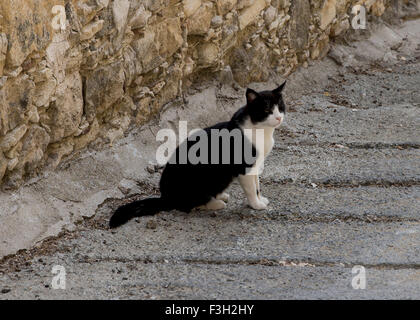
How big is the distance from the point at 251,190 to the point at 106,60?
1.65m

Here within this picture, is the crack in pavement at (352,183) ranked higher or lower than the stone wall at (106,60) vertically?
lower

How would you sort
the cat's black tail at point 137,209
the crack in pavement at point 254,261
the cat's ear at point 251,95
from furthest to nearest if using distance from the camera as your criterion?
the cat's ear at point 251,95 → the cat's black tail at point 137,209 → the crack in pavement at point 254,261

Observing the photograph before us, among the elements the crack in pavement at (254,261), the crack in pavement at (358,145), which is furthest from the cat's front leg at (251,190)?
the crack in pavement at (358,145)

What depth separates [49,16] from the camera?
5.30m

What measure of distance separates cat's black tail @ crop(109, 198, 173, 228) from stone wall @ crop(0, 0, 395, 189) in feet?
2.39

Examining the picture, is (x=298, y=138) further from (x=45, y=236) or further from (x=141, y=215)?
(x=45, y=236)

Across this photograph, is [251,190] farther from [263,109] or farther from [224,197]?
[263,109]

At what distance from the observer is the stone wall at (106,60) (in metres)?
5.11

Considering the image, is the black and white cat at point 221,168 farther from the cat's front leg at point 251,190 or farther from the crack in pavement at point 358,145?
the crack in pavement at point 358,145

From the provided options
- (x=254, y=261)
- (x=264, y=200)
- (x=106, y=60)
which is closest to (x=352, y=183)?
(x=264, y=200)

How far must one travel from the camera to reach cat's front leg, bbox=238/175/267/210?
5.72m

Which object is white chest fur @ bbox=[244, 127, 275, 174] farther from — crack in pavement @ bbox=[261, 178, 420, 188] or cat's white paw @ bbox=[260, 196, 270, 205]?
crack in pavement @ bbox=[261, 178, 420, 188]

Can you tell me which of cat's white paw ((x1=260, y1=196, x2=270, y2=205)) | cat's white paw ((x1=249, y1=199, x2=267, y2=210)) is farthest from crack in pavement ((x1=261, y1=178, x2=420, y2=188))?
cat's white paw ((x1=249, y1=199, x2=267, y2=210))

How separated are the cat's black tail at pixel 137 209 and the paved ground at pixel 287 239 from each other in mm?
70
